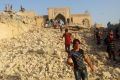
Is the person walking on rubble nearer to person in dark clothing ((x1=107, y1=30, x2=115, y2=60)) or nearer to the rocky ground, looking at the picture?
person in dark clothing ((x1=107, y1=30, x2=115, y2=60))

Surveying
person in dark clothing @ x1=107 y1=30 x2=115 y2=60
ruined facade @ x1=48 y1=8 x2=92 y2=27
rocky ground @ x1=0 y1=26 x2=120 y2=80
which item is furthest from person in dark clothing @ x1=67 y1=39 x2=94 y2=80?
ruined facade @ x1=48 y1=8 x2=92 y2=27

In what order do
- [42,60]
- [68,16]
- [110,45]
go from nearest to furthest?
[110,45], [42,60], [68,16]

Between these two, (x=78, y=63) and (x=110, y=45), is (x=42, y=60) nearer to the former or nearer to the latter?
(x=110, y=45)

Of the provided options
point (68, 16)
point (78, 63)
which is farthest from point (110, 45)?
point (68, 16)

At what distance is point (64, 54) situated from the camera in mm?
23141

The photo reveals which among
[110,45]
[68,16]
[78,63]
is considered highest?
[68,16]

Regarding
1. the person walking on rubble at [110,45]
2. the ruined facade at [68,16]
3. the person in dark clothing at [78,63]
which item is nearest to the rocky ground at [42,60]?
the person walking on rubble at [110,45]

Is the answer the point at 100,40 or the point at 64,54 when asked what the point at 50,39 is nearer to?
the point at 100,40

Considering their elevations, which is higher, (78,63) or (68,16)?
(68,16)

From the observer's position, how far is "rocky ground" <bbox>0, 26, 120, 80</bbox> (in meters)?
19.4

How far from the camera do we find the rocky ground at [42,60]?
63.6 ft

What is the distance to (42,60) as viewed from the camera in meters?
22.0

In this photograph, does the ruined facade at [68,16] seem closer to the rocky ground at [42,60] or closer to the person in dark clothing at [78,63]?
the rocky ground at [42,60]

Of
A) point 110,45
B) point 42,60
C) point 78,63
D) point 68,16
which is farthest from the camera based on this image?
point 68,16
